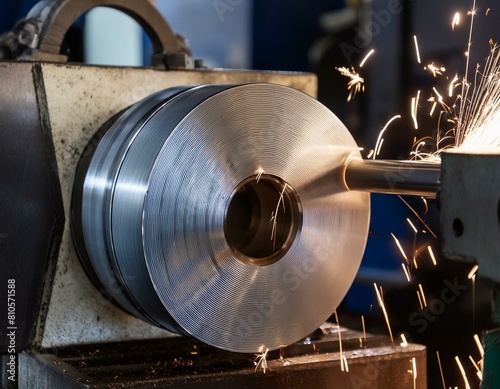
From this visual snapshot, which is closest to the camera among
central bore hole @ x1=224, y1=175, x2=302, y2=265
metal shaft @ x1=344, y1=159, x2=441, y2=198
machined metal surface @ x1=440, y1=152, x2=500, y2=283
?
machined metal surface @ x1=440, y1=152, x2=500, y2=283

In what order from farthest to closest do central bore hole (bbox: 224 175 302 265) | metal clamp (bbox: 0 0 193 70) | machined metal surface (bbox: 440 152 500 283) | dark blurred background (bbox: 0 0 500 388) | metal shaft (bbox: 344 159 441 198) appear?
dark blurred background (bbox: 0 0 500 388)
metal clamp (bbox: 0 0 193 70)
central bore hole (bbox: 224 175 302 265)
metal shaft (bbox: 344 159 441 198)
machined metal surface (bbox: 440 152 500 283)

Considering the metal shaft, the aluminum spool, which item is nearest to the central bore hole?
the aluminum spool

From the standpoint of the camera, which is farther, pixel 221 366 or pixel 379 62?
pixel 379 62

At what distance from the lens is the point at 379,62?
274 cm

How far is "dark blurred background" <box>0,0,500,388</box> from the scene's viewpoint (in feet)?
7.77

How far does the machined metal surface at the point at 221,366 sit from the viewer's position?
118cm

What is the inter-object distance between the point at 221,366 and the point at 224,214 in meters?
0.24

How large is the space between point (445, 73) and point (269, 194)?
124cm

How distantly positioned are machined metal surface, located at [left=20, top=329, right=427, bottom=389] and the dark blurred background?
1.46 ft

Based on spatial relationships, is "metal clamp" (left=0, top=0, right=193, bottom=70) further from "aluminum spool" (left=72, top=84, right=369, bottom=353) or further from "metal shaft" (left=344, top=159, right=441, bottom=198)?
"metal shaft" (left=344, top=159, right=441, bottom=198)

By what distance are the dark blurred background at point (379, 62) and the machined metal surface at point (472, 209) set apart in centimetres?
80

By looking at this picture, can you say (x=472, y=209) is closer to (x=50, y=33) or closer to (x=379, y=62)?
(x=50, y=33)

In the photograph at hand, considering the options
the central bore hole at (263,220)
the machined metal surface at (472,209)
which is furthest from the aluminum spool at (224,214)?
the machined metal surface at (472,209)

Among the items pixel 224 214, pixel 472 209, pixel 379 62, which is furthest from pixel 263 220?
pixel 379 62
